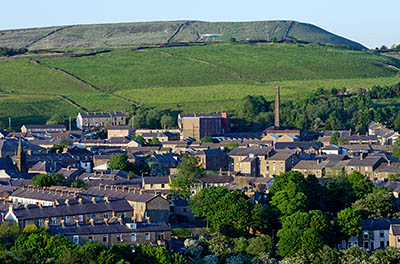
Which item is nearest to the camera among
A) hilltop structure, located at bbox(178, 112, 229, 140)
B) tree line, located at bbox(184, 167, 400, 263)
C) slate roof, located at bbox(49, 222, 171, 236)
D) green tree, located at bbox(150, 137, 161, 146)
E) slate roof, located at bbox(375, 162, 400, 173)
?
slate roof, located at bbox(49, 222, 171, 236)

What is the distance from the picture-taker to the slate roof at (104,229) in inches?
2203

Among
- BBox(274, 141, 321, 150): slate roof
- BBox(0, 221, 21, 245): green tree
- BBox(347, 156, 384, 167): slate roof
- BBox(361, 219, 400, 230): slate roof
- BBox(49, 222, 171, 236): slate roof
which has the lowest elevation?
BBox(274, 141, 321, 150): slate roof

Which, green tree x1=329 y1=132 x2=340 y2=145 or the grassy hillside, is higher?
the grassy hillside

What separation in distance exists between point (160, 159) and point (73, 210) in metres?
35.9

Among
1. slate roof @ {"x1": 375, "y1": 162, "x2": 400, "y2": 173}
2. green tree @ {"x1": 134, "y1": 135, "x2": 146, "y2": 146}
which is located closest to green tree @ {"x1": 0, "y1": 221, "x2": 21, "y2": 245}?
slate roof @ {"x1": 375, "y1": 162, "x2": 400, "y2": 173}

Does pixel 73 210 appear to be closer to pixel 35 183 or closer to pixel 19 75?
pixel 35 183

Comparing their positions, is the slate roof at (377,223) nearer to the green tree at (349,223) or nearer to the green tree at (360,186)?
the green tree at (349,223)

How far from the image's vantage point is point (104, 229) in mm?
57125

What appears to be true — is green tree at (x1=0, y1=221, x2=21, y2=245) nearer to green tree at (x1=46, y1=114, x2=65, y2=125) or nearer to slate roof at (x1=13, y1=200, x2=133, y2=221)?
slate roof at (x1=13, y1=200, x2=133, y2=221)

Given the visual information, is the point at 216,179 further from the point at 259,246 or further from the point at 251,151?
the point at 259,246

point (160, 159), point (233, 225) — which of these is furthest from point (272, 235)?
point (160, 159)

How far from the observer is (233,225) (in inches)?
2564

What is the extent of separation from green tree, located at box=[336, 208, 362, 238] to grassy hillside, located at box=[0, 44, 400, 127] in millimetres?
85732

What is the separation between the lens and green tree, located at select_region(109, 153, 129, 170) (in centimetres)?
9212
